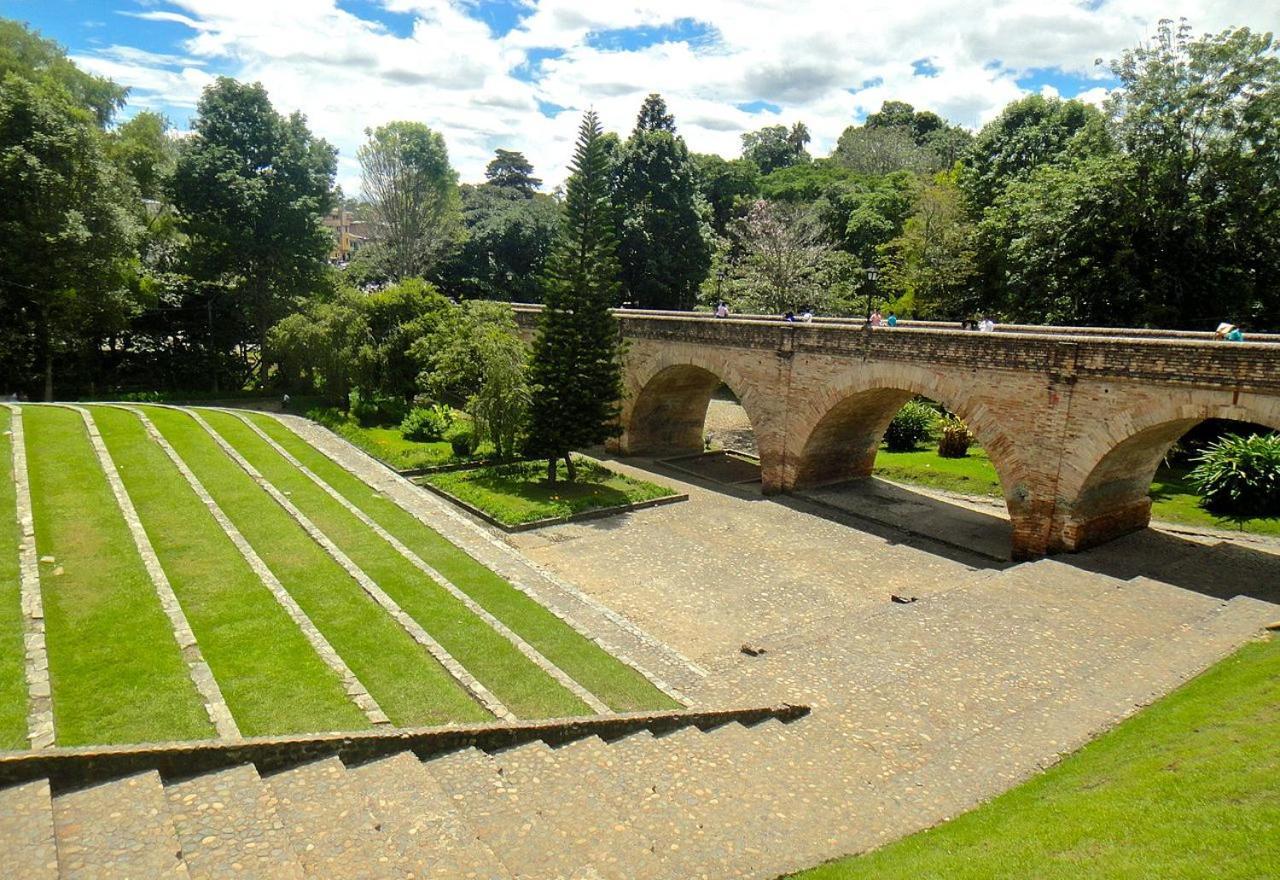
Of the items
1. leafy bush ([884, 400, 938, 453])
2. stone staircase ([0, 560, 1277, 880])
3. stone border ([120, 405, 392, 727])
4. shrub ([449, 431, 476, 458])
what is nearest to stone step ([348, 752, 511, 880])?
stone staircase ([0, 560, 1277, 880])

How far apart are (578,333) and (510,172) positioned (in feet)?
178

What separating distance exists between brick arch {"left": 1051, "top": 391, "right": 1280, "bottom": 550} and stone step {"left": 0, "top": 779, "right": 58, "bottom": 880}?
1568cm

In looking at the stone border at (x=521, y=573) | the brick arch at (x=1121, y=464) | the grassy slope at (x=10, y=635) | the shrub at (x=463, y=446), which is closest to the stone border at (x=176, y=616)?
the grassy slope at (x=10, y=635)

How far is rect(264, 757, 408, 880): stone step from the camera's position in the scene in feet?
18.2

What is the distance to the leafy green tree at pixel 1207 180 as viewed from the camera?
66.2 ft

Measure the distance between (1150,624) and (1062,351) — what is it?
5417 millimetres

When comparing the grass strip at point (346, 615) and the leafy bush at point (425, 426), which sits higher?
the leafy bush at point (425, 426)

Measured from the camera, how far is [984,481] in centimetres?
2214

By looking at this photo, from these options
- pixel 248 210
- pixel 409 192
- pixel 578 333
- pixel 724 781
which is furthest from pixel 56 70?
pixel 724 781

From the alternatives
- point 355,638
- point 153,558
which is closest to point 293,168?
point 153,558

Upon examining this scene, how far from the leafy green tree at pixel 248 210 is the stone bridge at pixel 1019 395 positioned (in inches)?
734

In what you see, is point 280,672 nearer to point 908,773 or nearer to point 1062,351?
point 908,773

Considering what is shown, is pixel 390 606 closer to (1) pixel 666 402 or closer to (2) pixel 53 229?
(1) pixel 666 402

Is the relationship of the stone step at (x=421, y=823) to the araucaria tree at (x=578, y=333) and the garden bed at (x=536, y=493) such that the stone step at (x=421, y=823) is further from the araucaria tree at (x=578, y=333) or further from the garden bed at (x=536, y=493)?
the araucaria tree at (x=578, y=333)
